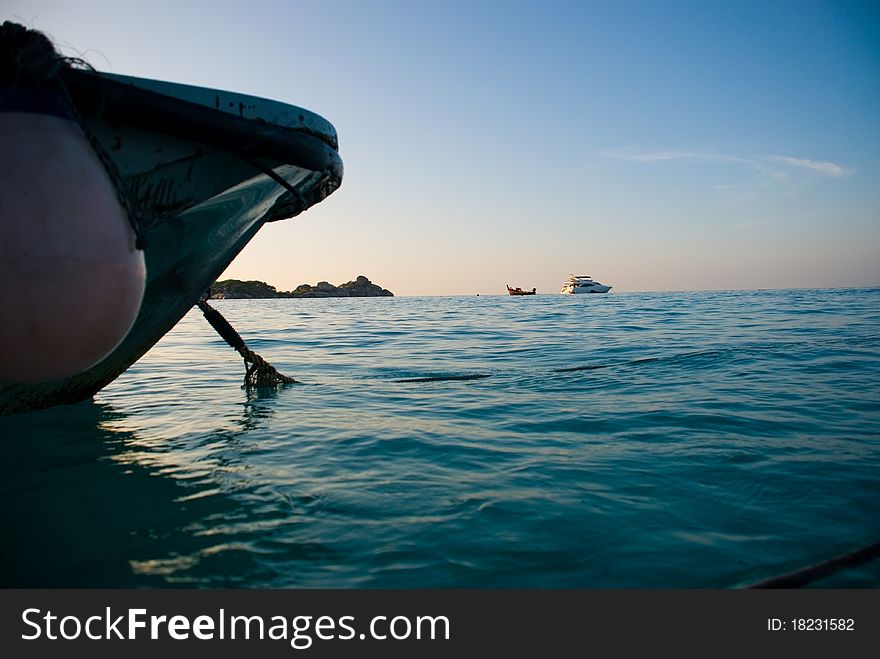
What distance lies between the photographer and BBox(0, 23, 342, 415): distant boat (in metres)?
2.19

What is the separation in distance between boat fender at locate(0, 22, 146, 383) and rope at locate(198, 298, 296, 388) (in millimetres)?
3883

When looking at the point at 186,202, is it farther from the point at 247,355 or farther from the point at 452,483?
the point at 247,355

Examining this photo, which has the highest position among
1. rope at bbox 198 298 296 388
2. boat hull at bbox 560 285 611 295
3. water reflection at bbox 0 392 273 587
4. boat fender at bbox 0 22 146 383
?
boat hull at bbox 560 285 611 295

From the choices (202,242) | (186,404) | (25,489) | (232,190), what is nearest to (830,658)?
(232,190)

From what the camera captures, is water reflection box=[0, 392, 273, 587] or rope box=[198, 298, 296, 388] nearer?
water reflection box=[0, 392, 273, 587]

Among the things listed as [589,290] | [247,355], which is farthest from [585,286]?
[247,355]

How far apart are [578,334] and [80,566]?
1225 cm

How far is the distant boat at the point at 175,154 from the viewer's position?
2191mm

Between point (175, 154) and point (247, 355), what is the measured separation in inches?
152

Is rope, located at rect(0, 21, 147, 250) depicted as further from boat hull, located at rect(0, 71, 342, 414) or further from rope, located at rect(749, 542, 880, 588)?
rope, located at rect(749, 542, 880, 588)

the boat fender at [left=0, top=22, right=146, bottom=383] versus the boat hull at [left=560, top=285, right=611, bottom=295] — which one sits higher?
the boat hull at [left=560, top=285, right=611, bottom=295]

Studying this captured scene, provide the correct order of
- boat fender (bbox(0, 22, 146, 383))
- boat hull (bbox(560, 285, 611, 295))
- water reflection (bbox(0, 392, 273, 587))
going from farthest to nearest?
boat hull (bbox(560, 285, 611, 295)) < water reflection (bbox(0, 392, 273, 587)) < boat fender (bbox(0, 22, 146, 383))

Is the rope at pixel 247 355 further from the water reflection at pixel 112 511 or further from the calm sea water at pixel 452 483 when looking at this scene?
the water reflection at pixel 112 511

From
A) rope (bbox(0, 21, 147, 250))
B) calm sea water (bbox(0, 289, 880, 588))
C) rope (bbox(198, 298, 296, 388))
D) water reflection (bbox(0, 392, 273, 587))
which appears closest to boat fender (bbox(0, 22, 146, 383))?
rope (bbox(0, 21, 147, 250))
